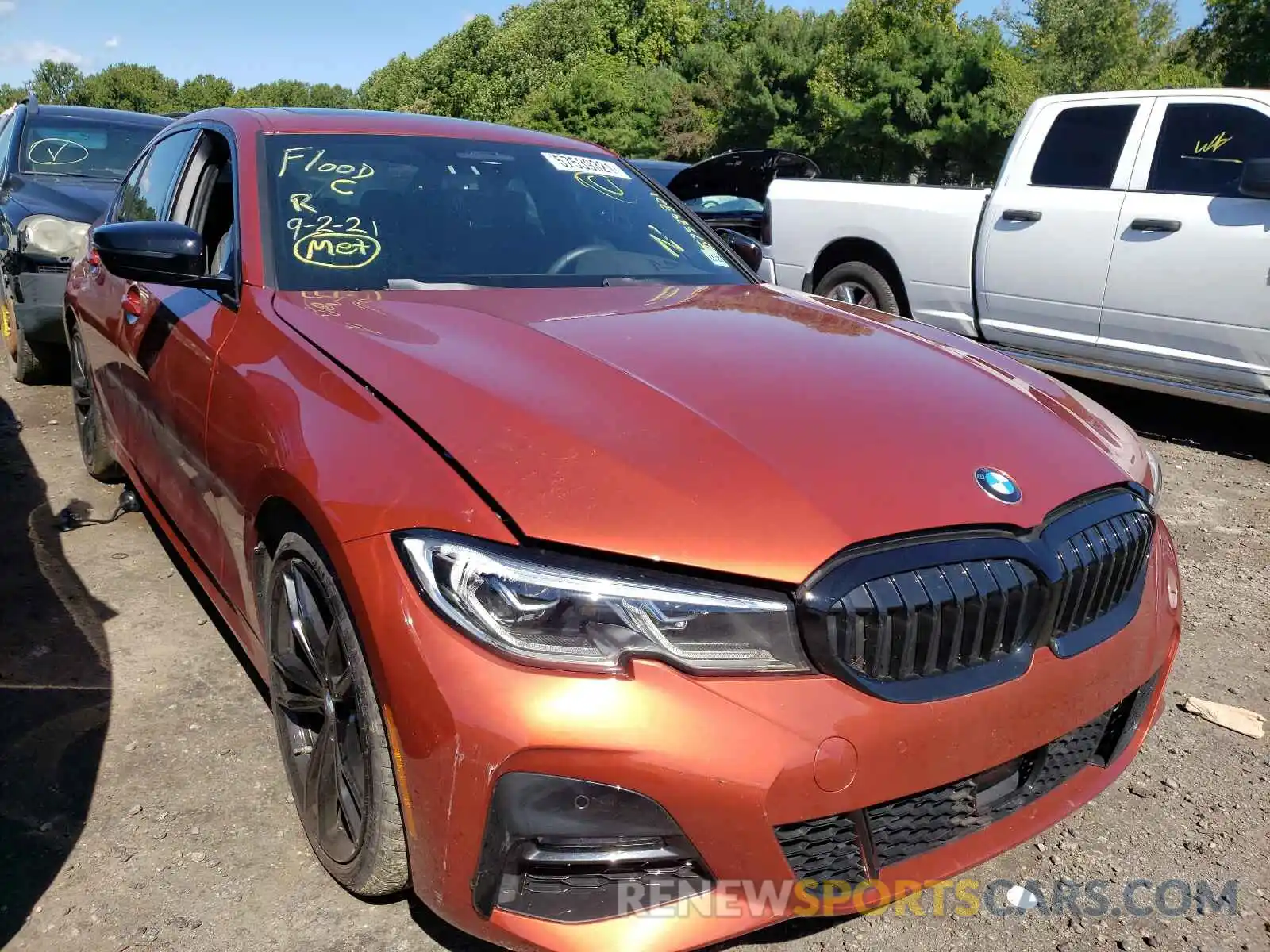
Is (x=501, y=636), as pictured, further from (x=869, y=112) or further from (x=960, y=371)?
(x=869, y=112)

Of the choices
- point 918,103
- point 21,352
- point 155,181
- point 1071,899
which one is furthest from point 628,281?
point 918,103

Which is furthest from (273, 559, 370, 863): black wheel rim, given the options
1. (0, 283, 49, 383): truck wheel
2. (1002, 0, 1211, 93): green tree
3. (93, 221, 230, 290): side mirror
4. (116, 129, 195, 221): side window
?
(1002, 0, 1211, 93): green tree

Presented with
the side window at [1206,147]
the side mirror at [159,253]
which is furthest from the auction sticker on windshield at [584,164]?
the side window at [1206,147]

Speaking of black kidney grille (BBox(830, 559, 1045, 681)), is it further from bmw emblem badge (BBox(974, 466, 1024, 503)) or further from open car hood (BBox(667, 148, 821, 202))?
open car hood (BBox(667, 148, 821, 202))

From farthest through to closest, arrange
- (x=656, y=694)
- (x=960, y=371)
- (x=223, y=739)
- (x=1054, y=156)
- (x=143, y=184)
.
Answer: (x=1054, y=156) → (x=143, y=184) → (x=223, y=739) → (x=960, y=371) → (x=656, y=694)

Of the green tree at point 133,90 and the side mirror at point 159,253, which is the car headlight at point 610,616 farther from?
the green tree at point 133,90

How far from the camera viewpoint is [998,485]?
1.90 m

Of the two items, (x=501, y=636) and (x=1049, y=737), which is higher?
(x=501, y=636)

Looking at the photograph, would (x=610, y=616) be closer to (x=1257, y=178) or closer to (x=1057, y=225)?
(x=1257, y=178)

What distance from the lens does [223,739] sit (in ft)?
8.90

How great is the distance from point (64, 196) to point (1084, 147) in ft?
19.3

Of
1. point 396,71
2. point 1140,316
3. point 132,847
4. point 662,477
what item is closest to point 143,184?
point 132,847

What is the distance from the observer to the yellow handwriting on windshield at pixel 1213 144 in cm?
545

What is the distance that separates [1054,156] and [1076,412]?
4256mm
